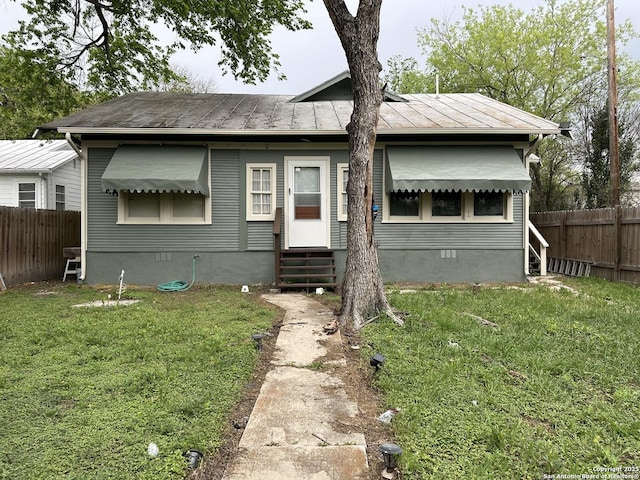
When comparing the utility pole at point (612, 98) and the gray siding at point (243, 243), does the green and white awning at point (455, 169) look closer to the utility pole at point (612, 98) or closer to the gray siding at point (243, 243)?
the gray siding at point (243, 243)

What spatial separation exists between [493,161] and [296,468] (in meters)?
7.88

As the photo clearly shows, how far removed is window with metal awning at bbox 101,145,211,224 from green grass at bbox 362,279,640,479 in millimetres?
5090

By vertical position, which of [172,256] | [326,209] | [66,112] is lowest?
[172,256]

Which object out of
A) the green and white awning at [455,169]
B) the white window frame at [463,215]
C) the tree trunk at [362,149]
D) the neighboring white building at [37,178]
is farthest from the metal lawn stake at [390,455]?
the neighboring white building at [37,178]

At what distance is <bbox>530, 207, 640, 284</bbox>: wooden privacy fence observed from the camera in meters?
8.63

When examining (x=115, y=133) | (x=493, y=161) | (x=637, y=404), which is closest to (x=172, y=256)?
(x=115, y=133)

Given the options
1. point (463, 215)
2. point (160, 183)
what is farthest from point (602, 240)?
point (160, 183)

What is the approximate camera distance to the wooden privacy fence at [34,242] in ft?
28.3

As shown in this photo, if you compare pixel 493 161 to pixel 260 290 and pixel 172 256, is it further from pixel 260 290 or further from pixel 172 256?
pixel 172 256

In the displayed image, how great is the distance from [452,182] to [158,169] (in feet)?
19.2

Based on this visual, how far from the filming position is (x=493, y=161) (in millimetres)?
8500

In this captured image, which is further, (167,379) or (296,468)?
(167,379)

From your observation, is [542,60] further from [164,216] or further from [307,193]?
[164,216]

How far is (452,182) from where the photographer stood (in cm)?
809
